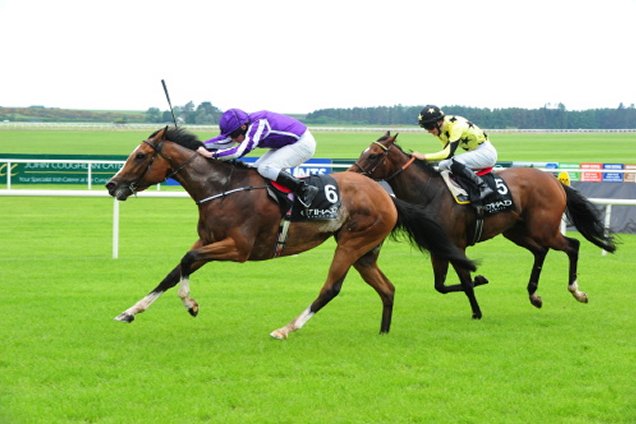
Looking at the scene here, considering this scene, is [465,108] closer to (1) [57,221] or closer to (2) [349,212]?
(1) [57,221]

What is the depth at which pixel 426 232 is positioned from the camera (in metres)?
7.07

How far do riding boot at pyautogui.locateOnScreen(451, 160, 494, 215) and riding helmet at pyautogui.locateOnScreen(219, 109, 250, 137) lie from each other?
2.02m

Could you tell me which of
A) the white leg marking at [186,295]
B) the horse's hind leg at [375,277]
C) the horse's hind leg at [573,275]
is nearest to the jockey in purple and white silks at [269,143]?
the horse's hind leg at [375,277]

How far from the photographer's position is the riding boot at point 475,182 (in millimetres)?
7641

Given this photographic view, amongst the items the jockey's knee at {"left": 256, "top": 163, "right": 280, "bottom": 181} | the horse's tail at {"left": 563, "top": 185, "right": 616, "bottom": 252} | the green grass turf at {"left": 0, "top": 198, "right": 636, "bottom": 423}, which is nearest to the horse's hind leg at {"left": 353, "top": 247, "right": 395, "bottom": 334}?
the green grass turf at {"left": 0, "top": 198, "right": 636, "bottom": 423}

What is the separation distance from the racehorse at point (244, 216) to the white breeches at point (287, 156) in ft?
→ 0.34

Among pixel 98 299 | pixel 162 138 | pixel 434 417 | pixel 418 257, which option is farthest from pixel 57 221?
pixel 434 417

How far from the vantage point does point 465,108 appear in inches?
3068

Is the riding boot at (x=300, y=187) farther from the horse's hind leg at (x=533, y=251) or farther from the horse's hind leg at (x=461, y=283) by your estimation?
the horse's hind leg at (x=533, y=251)

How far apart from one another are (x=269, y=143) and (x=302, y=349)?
1.52 meters

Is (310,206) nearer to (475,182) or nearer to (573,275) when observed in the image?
(475,182)

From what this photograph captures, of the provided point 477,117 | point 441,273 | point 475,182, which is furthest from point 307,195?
point 477,117

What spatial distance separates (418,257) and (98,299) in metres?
4.51

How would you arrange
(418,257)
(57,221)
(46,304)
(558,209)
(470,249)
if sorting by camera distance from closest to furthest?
(46,304) < (558,209) < (418,257) < (470,249) < (57,221)
